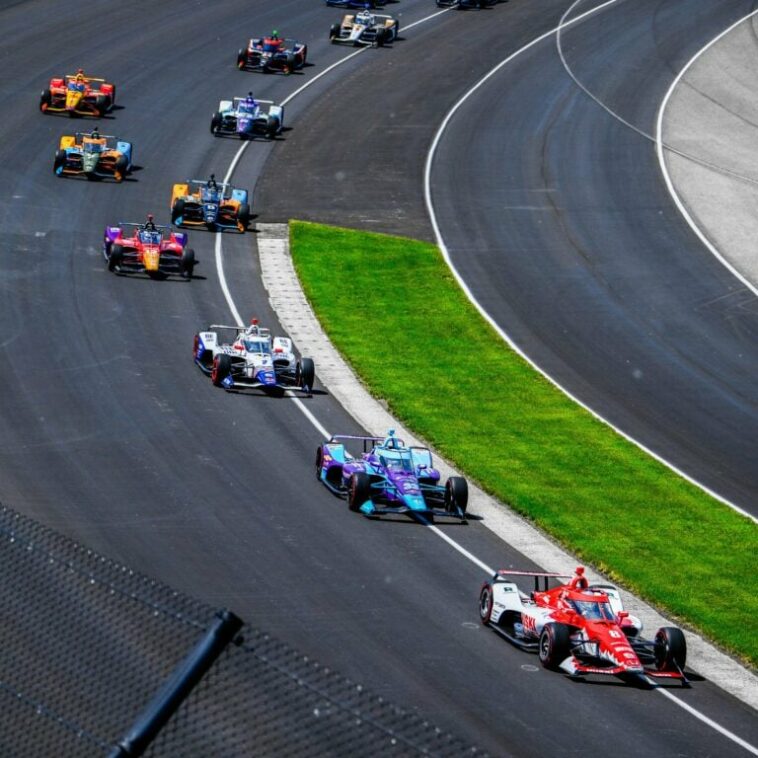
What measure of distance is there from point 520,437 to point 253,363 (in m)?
6.54

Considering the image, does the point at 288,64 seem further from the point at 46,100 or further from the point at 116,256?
the point at 116,256

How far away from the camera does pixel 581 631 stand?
907 inches

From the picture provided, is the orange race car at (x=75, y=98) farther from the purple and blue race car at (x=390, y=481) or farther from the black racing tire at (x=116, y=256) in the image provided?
the purple and blue race car at (x=390, y=481)

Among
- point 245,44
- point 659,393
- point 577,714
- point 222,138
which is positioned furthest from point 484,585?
point 245,44

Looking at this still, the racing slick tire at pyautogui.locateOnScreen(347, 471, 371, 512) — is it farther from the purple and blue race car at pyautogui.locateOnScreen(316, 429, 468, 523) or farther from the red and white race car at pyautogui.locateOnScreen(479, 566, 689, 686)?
the red and white race car at pyautogui.locateOnScreen(479, 566, 689, 686)

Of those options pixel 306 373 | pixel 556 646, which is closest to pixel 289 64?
pixel 306 373

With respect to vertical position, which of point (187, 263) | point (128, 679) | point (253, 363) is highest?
point (128, 679)

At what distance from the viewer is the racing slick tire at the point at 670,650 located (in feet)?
73.9

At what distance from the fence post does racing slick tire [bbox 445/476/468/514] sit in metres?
20.3

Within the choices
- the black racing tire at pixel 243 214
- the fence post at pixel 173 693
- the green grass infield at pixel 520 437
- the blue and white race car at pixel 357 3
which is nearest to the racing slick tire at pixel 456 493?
the green grass infield at pixel 520 437

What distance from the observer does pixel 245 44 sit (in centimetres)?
7100

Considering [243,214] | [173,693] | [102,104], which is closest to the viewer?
[173,693]

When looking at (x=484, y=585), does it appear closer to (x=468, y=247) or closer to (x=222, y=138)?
(x=468, y=247)

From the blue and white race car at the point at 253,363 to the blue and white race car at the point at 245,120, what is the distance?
23035 mm
